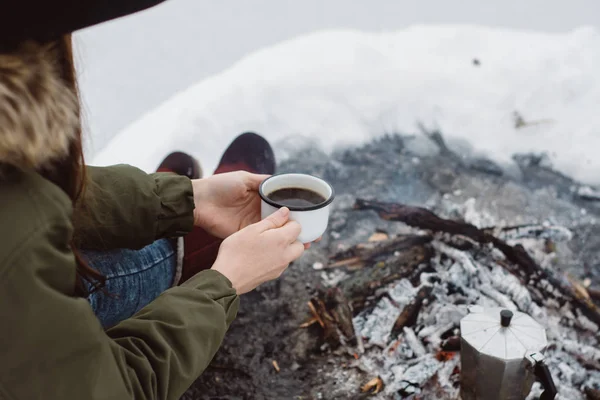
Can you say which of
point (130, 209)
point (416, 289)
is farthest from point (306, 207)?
point (416, 289)

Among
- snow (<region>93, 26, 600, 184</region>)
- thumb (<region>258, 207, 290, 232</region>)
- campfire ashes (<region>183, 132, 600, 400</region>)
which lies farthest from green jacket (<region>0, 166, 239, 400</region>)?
snow (<region>93, 26, 600, 184</region>)

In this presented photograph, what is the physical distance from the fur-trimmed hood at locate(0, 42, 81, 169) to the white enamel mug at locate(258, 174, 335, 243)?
2.38 feet

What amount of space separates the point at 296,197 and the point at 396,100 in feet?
6.55

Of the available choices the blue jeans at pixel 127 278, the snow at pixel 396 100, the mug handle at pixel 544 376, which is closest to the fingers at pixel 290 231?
the blue jeans at pixel 127 278

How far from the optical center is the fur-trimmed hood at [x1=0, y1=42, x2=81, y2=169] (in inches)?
35.7

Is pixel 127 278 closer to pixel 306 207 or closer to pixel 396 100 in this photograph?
pixel 306 207

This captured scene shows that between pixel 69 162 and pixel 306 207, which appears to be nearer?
pixel 69 162

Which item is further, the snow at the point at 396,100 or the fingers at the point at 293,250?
the snow at the point at 396,100

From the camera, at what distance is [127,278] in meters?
1.66

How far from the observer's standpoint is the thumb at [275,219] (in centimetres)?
154

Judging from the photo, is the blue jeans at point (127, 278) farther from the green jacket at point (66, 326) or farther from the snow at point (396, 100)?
the snow at point (396, 100)

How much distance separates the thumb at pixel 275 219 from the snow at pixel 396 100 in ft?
4.90

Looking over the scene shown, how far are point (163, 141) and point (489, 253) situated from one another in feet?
6.07

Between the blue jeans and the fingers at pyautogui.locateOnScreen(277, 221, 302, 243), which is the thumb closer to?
the fingers at pyautogui.locateOnScreen(277, 221, 302, 243)
